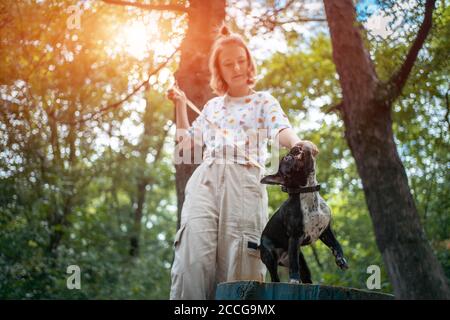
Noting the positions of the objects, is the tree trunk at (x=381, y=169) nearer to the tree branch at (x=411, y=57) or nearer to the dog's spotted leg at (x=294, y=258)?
the tree branch at (x=411, y=57)

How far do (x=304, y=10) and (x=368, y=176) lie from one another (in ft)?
12.1

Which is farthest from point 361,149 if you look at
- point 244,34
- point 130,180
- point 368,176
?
point 130,180

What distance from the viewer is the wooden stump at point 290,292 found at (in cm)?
315

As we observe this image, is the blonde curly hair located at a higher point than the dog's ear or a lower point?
higher

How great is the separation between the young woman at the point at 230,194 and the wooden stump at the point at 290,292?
0.41 metres

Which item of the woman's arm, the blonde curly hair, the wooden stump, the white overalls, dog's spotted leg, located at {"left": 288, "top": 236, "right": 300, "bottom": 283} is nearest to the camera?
the wooden stump

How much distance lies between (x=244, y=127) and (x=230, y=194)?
48 cm

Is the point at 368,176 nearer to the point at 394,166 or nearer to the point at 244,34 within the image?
the point at 394,166

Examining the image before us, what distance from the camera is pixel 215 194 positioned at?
3973mm

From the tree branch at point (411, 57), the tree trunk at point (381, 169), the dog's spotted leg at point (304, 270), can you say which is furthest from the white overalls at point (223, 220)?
the tree trunk at point (381, 169)

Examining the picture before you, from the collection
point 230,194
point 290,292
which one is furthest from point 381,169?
point 290,292

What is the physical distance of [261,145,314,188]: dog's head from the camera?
11.3 ft

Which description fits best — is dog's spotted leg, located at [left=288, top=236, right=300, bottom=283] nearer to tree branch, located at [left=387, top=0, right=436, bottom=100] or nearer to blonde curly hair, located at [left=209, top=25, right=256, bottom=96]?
blonde curly hair, located at [left=209, top=25, right=256, bottom=96]

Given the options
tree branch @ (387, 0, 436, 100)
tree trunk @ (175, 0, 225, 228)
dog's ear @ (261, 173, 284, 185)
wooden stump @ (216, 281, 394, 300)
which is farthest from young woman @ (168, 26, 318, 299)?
tree branch @ (387, 0, 436, 100)
